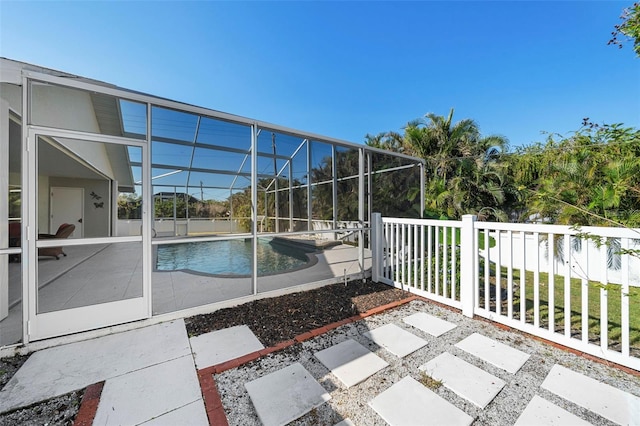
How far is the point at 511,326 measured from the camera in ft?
10.2

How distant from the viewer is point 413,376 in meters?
2.23

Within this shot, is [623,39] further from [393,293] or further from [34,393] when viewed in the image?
[34,393]

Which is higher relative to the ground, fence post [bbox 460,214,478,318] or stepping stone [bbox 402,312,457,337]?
fence post [bbox 460,214,478,318]

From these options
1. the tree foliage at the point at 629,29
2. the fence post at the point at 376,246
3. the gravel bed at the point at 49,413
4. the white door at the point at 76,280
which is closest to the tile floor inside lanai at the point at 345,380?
the gravel bed at the point at 49,413

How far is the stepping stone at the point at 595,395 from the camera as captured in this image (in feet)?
A: 5.84

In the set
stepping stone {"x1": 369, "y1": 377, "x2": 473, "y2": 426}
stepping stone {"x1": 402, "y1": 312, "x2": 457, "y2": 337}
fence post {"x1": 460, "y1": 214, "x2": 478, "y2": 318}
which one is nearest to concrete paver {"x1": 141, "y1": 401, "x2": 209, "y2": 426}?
stepping stone {"x1": 369, "y1": 377, "x2": 473, "y2": 426}

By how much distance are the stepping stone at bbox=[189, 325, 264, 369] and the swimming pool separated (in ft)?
8.20

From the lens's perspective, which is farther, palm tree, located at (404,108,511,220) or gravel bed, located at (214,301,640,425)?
palm tree, located at (404,108,511,220)

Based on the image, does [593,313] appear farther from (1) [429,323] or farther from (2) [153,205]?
(2) [153,205]

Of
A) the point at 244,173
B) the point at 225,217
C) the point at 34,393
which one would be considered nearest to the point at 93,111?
the point at 34,393

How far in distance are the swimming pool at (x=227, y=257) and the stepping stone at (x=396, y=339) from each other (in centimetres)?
302

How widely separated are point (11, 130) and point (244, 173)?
18.6 ft

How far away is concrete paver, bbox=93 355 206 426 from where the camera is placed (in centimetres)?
180

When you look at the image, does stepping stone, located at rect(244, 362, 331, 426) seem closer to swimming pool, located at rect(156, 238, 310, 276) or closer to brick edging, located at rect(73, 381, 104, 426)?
brick edging, located at rect(73, 381, 104, 426)
